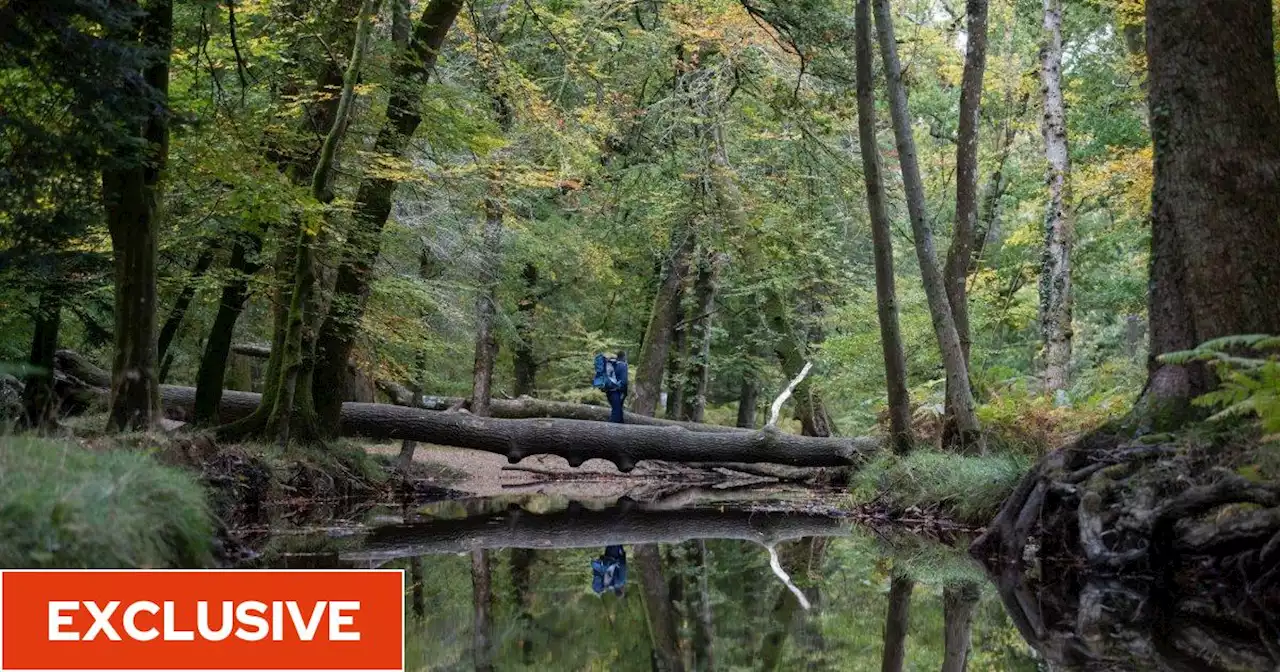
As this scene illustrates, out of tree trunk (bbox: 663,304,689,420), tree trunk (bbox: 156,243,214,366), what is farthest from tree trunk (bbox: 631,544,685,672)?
tree trunk (bbox: 663,304,689,420)

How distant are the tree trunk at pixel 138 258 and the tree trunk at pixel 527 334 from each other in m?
13.2

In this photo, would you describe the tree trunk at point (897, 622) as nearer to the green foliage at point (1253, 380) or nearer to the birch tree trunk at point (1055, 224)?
the green foliage at point (1253, 380)

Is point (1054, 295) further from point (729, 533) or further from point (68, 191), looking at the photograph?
point (68, 191)

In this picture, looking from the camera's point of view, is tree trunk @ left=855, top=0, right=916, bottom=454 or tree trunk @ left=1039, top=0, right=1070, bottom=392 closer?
tree trunk @ left=855, top=0, right=916, bottom=454

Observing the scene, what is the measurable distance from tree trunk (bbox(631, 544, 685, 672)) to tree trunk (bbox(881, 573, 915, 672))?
3.00 ft

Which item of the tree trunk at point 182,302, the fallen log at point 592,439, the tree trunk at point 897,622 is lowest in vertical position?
the tree trunk at point 897,622

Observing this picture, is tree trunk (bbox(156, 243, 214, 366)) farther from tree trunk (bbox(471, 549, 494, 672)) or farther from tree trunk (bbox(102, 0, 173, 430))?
tree trunk (bbox(471, 549, 494, 672))

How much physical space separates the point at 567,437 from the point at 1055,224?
7.44m

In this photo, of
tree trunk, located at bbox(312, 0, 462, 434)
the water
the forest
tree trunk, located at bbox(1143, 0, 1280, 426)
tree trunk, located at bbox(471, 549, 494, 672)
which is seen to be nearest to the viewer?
tree trunk, located at bbox(471, 549, 494, 672)

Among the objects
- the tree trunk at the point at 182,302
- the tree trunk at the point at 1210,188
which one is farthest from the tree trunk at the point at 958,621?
the tree trunk at the point at 182,302

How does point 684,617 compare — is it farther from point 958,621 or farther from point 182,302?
point 182,302

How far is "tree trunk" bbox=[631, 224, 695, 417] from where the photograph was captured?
2339 cm

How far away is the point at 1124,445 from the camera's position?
A: 818 centimetres

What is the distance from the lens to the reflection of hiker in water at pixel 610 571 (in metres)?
7.34
